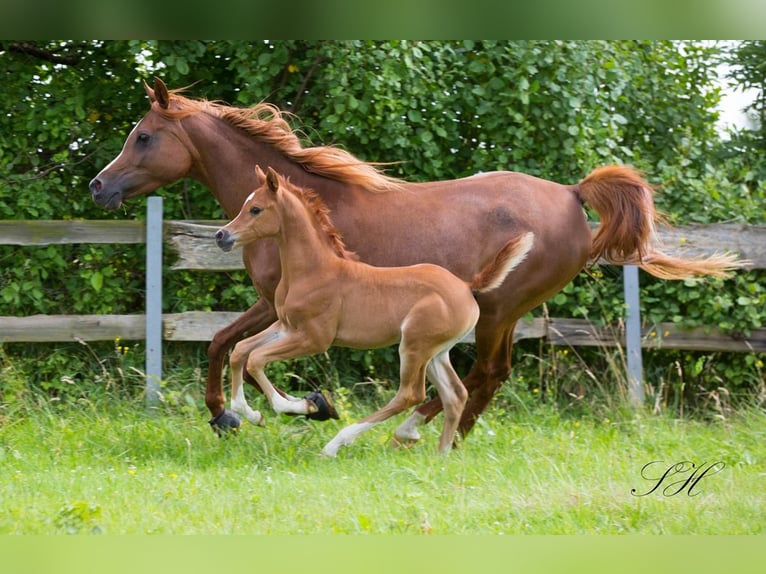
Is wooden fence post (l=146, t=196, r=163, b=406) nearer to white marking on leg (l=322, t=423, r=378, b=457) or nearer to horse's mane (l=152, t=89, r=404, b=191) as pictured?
horse's mane (l=152, t=89, r=404, b=191)

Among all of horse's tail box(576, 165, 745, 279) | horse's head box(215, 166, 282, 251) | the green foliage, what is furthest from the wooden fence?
horse's head box(215, 166, 282, 251)

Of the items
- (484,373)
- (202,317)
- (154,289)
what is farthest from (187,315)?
(484,373)

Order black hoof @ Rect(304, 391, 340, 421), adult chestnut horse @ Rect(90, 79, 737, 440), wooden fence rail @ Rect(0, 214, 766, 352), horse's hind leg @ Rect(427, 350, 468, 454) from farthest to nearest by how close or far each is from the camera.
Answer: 1. wooden fence rail @ Rect(0, 214, 766, 352)
2. adult chestnut horse @ Rect(90, 79, 737, 440)
3. black hoof @ Rect(304, 391, 340, 421)
4. horse's hind leg @ Rect(427, 350, 468, 454)

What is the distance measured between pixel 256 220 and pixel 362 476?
1.57m

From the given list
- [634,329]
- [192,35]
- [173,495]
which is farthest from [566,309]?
[192,35]

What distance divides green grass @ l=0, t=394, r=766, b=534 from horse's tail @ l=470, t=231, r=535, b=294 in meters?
1.00

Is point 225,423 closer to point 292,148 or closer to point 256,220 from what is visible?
Result: point 256,220

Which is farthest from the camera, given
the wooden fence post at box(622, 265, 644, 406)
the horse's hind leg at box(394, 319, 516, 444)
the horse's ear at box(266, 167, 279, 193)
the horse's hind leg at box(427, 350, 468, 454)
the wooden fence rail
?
the wooden fence post at box(622, 265, 644, 406)

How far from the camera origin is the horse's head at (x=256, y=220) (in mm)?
5262

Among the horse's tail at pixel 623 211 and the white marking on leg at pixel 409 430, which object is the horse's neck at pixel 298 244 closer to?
the white marking on leg at pixel 409 430

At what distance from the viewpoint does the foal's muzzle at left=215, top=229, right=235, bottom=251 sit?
521 cm

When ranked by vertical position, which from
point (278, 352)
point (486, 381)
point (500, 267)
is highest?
point (500, 267)

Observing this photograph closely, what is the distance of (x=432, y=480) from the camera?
4.83 m

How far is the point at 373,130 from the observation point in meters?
7.48
